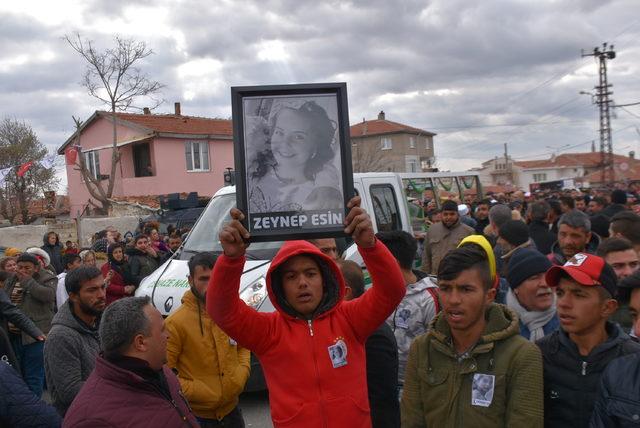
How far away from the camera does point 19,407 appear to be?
3068 mm

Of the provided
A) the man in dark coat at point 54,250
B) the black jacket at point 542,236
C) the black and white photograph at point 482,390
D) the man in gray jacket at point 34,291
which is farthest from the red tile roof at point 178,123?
the black and white photograph at point 482,390

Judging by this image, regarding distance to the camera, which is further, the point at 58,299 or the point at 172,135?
the point at 172,135

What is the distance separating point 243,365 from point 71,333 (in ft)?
3.74

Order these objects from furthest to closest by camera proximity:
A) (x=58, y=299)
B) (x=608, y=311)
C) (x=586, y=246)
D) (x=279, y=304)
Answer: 1. (x=58, y=299)
2. (x=586, y=246)
3. (x=279, y=304)
4. (x=608, y=311)

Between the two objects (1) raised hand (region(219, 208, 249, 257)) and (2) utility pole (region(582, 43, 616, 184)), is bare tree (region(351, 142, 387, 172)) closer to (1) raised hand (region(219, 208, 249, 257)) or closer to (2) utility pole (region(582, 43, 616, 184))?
(2) utility pole (region(582, 43, 616, 184))

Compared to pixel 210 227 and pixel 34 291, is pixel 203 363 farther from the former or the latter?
pixel 34 291

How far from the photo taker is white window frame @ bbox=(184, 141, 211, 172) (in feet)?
119

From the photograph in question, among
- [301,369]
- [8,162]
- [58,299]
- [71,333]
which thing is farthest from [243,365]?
[8,162]

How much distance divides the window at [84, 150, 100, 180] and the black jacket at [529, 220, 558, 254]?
34.6 metres

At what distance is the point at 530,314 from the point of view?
3543mm

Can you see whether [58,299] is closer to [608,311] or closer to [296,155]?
[296,155]

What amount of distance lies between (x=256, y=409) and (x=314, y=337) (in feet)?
13.2

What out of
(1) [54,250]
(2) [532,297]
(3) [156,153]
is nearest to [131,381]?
(2) [532,297]

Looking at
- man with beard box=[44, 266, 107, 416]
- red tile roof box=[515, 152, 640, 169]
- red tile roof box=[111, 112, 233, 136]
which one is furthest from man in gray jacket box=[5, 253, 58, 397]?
red tile roof box=[515, 152, 640, 169]
